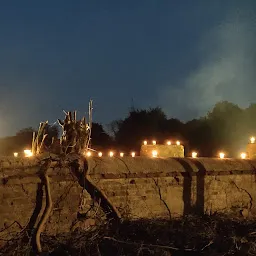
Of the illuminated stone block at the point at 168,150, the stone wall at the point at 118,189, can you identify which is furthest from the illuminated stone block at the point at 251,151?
the illuminated stone block at the point at 168,150

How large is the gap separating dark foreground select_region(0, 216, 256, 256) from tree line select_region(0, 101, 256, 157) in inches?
726

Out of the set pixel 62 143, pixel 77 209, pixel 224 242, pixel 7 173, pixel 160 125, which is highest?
pixel 160 125

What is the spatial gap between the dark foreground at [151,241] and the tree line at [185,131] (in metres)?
18.4

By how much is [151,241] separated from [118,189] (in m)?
0.88

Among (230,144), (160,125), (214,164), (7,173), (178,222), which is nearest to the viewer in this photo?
(7,173)

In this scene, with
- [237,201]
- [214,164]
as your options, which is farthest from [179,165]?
[237,201]

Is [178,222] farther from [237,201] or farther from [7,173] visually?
[7,173]

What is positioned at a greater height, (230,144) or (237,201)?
(230,144)

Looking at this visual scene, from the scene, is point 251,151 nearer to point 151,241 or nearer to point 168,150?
point 168,150

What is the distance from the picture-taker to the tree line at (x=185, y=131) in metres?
25.6

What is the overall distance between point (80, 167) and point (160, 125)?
23.0 metres

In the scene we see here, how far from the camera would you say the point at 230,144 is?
25781 millimetres

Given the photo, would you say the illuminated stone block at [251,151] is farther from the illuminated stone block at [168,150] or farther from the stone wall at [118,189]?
the illuminated stone block at [168,150]

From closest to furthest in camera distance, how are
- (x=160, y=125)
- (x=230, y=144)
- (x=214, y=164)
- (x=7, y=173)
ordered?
1. (x=7, y=173)
2. (x=214, y=164)
3. (x=230, y=144)
4. (x=160, y=125)
